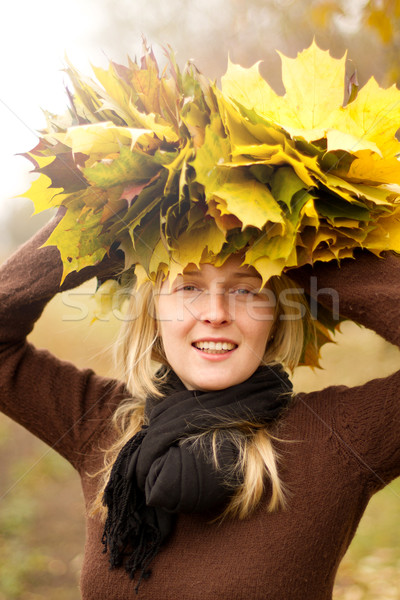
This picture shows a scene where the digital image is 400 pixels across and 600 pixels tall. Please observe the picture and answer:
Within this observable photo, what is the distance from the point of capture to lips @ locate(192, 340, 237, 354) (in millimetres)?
1381

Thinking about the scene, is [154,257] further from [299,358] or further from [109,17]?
[109,17]

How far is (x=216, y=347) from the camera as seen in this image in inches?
54.4

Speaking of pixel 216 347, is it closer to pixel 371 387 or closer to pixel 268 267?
pixel 268 267

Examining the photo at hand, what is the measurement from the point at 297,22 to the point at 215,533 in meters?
2.54

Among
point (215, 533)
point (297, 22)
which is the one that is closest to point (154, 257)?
point (215, 533)

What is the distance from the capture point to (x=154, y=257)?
1.31 metres

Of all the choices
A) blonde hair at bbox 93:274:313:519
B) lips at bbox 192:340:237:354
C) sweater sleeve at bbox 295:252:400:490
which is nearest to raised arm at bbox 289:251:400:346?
sweater sleeve at bbox 295:252:400:490

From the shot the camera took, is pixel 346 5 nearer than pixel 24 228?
Yes

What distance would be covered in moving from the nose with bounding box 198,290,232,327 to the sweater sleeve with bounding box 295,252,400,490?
0.24 meters

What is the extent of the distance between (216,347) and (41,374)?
56 centimetres

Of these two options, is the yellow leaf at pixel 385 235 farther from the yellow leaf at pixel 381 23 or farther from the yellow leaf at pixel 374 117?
the yellow leaf at pixel 381 23

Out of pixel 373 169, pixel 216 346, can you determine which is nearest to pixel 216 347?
pixel 216 346

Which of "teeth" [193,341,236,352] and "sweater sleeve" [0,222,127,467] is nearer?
"teeth" [193,341,236,352]

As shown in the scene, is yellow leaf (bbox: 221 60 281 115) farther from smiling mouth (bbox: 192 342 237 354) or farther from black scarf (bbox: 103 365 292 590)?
black scarf (bbox: 103 365 292 590)
